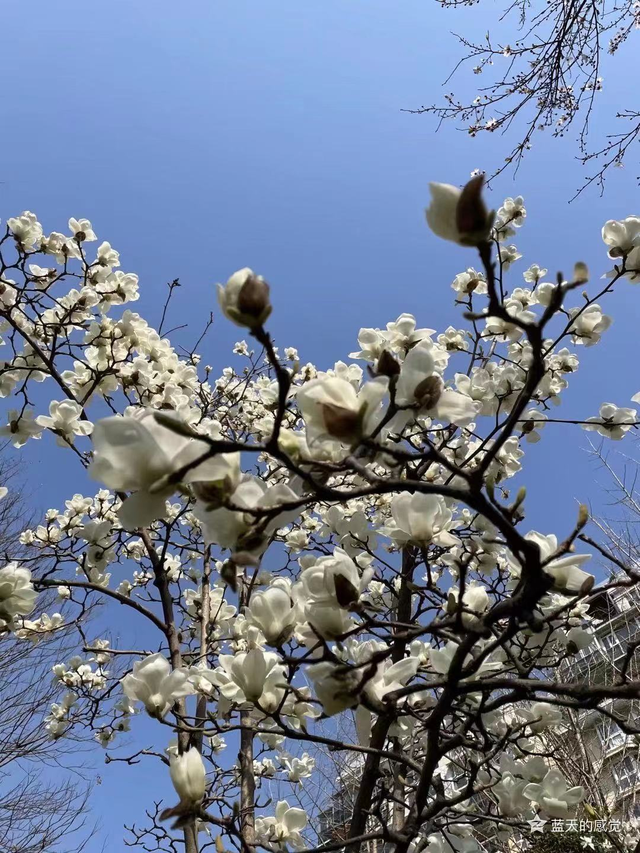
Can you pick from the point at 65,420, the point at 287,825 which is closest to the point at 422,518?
the point at 287,825

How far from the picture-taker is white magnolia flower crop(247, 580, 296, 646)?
44.3 inches

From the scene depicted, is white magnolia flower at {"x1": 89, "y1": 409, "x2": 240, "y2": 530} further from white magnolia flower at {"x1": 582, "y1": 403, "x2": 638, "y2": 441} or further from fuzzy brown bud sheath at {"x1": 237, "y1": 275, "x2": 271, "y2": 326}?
white magnolia flower at {"x1": 582, "y1": 403, "x2": 638, "y2": 441}

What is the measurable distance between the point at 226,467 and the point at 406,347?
1.20 m

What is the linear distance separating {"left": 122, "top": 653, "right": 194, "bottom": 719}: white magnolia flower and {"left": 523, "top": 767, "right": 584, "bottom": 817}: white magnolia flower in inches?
33.2

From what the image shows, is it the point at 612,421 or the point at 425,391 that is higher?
the point at 612,421

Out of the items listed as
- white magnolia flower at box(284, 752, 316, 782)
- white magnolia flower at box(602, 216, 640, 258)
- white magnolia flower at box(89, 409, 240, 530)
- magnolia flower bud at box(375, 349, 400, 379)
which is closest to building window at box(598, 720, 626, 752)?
white magnolia flower at box(284, 752, 316, 782)

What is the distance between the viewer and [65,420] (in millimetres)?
2199

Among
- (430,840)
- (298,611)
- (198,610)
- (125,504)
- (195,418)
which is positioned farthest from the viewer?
(198,610)

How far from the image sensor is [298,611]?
3.70ft

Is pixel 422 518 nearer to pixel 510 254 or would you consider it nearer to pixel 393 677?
pixel 393 677

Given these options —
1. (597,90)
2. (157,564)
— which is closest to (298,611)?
(157,564)

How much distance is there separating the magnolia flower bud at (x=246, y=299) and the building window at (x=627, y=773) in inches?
224

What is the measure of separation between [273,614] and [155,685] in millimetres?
296

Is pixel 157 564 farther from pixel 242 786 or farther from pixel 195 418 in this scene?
pixel 195 418
